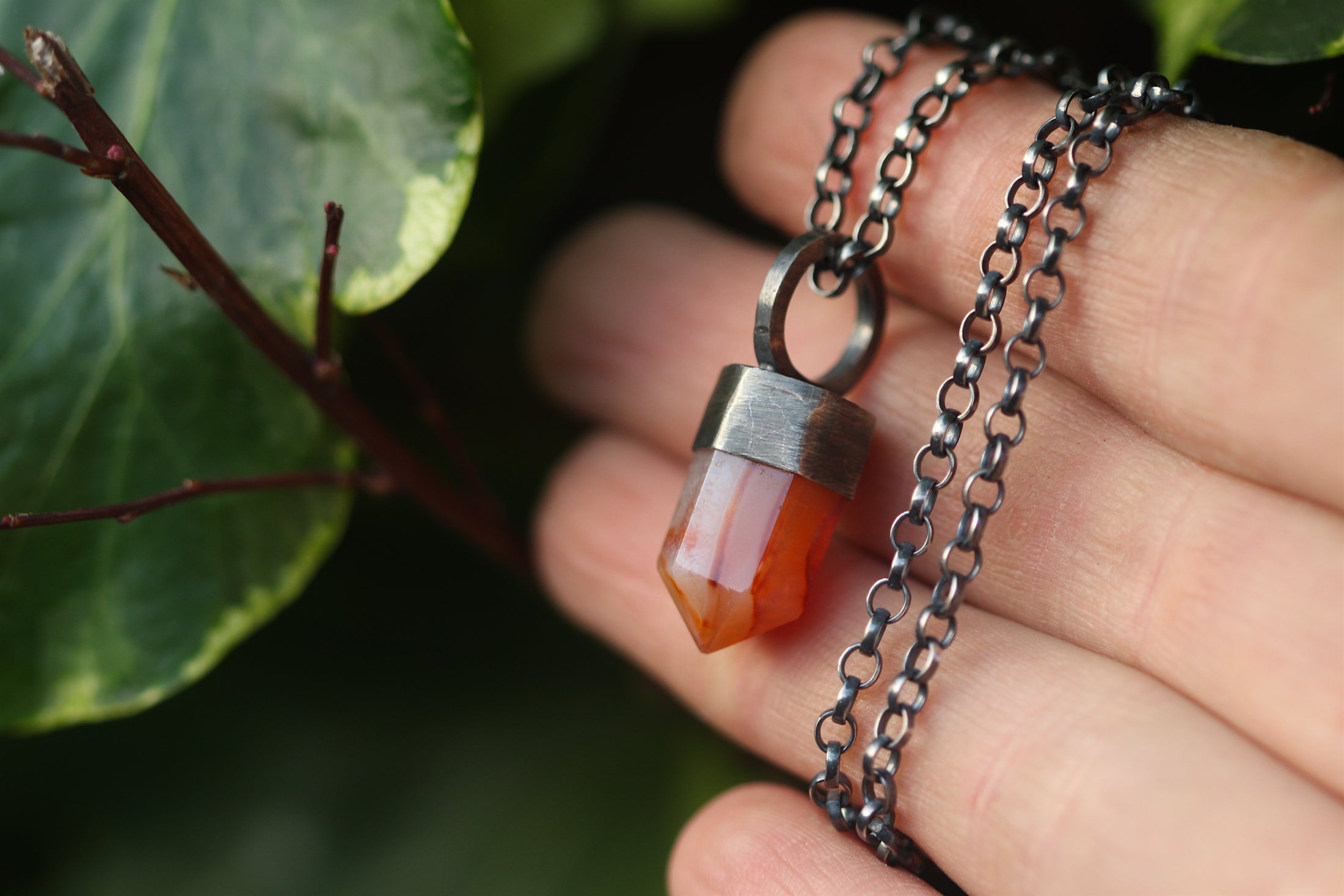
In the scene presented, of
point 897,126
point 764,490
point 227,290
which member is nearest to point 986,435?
point 764,490

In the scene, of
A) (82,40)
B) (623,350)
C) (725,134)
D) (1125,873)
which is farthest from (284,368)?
(1125,873)

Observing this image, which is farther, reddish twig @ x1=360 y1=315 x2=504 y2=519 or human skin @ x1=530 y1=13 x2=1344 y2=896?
reddish twig @ x1=360 y1=315 x2=504 y2=519

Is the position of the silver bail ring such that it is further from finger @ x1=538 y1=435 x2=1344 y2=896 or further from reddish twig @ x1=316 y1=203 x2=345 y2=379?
reddish twig @ x1=316 y1=203 x2=345 y2=379

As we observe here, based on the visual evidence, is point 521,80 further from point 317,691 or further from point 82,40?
point 317,691

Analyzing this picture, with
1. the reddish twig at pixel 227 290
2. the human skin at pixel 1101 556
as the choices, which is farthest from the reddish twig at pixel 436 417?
the human skin at pixel 1101 556

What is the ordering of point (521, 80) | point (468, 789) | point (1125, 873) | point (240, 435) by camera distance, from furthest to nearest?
point (468, 789)
point (521, 80)
point (240, 435)
point (1125, 873)

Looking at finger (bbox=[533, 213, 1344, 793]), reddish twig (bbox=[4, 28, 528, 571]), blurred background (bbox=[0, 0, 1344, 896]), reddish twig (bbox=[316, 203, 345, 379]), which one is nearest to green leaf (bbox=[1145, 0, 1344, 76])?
finger (bbox=[533, 213, 1344, 793])
